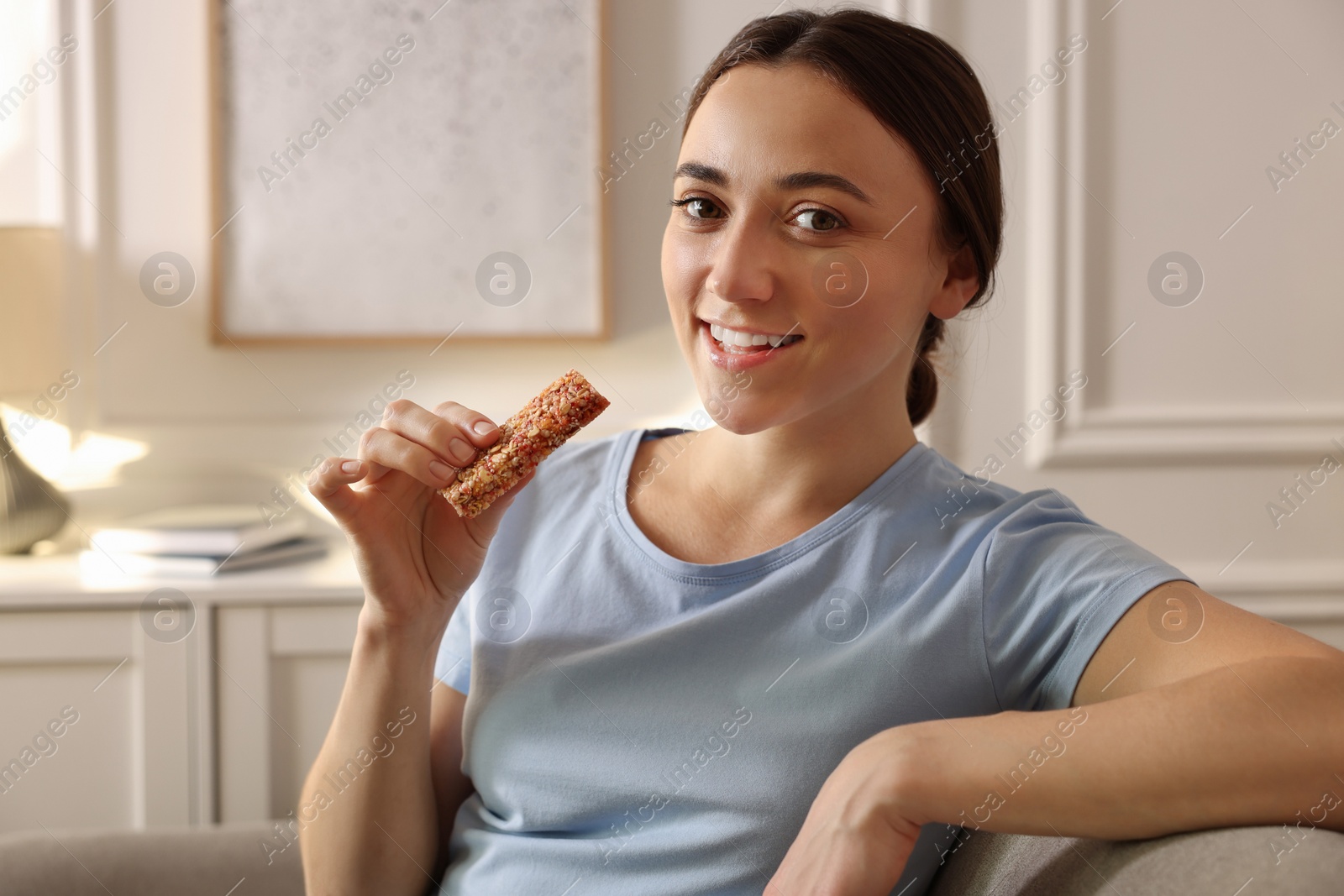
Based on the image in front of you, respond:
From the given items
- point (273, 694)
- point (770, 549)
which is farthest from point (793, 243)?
point (273, 694)

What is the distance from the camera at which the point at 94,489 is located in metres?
2.22

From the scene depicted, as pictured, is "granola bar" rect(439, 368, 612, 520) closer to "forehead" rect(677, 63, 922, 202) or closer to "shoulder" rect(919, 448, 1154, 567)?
"forehead" rect(677, 63, 922, 202)

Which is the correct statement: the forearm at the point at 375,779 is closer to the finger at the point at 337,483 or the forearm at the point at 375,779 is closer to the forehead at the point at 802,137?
the finger at the point at 337,483

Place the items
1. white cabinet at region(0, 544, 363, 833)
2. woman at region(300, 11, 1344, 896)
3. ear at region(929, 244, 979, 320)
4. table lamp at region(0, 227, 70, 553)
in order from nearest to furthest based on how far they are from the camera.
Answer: woman at region(300, 11, 1344, 896)
ear at region(929, 244, 979, 320)
white cabinet at region(0, 544, 363, 833)
table lamp at region(0, 227, 70, 553)

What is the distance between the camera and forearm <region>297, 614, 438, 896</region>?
1.09m

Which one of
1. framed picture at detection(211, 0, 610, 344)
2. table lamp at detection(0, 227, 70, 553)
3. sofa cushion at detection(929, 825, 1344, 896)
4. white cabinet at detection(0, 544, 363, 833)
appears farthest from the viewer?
framed picture at detection(211, 0, 610, 344)

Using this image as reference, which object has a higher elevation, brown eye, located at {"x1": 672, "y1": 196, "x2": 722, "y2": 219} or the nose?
brown eye, located at {"x1": 672, "y1": 196, "x2": 722, "y2": 219}

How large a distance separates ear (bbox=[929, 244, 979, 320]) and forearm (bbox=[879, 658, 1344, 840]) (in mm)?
484

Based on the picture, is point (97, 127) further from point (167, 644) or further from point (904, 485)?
point (904, 485)

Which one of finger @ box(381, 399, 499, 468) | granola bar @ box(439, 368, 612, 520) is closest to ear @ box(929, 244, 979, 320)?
granola bar @ box(439, 368, 612, 520)

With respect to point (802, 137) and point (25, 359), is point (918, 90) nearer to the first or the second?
point (802, 137)

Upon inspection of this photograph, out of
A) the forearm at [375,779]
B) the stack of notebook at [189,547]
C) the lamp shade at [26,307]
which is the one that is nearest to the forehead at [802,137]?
the forearm at [375,779]

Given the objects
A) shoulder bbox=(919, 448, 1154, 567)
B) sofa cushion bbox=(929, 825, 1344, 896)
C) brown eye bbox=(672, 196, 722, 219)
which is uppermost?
brown eye bbox=(672, 196, 722, 219)

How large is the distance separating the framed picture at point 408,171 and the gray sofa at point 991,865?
46.9 inches
